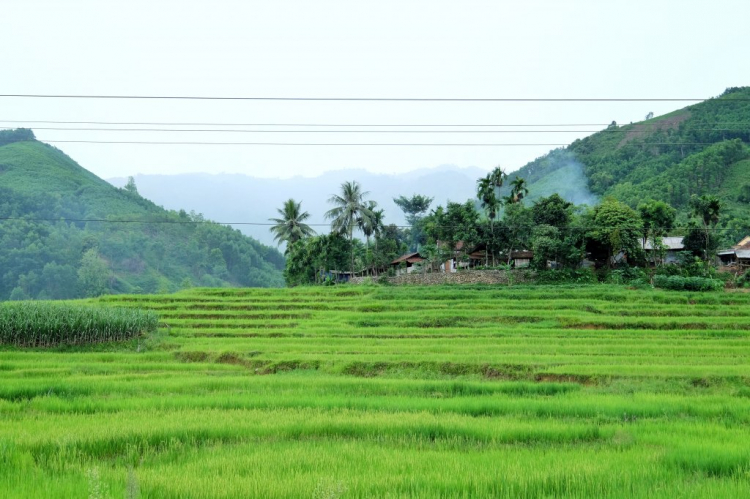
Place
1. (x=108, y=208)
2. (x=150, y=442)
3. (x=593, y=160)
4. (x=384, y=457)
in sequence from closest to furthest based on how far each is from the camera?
(x=384, y=457) < (x=150, y=442) < (x=108, y=208) < (x=593, y=160)

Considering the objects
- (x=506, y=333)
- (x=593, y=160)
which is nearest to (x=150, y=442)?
(x=506, y=333)

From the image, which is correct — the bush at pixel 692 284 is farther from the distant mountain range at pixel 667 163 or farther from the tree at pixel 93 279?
the tree at pixel 93 279

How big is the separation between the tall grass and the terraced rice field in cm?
80

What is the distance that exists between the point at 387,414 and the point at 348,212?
3937 cm

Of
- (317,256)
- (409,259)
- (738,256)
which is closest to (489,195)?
(409,259)

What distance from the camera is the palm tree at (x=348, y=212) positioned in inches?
1907

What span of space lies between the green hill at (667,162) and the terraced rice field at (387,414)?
47.6 m

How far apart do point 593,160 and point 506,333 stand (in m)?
102

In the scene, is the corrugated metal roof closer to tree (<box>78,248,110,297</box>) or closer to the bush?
the bush

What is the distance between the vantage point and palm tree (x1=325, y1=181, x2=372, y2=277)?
48438mm

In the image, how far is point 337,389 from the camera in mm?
12945

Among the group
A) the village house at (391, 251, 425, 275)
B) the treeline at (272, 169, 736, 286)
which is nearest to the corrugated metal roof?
the village house at (391, 251, 425, 275)

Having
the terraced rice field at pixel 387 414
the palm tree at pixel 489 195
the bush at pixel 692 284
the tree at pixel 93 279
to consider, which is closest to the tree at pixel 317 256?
the palm tree at pixel 489 195

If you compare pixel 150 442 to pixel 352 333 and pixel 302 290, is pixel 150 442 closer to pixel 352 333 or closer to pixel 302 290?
pixel 352 333
